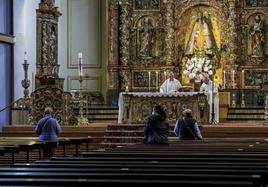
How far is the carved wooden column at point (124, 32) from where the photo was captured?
27188 mm

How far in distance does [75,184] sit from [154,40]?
885 inches

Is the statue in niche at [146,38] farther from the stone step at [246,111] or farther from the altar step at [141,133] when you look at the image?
the altar step at [141,133]

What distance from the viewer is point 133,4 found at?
27656mm

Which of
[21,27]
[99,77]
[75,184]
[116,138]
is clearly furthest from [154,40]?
[75,184]

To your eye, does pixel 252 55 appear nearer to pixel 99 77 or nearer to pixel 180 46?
pixel 180 46

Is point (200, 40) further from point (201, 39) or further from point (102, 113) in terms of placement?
point (102, 113)

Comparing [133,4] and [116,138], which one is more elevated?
[133,4]

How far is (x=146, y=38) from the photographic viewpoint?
89.9 feet

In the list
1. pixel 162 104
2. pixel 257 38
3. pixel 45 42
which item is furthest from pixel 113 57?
pixel 162 104

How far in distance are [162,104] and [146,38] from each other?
6928 millimetres

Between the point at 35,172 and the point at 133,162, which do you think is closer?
the point at 35,172

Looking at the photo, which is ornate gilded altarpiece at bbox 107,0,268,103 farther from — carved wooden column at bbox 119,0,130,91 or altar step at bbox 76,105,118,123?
altar step at bbox 76,105,118,123

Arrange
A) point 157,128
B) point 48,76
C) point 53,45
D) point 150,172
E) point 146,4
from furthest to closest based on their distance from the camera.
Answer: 1. point 146,4
2. point 53,45
3. point 48,76
4. point 157,128
5. point 150,172

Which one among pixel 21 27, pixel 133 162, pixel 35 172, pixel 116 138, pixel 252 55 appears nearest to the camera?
pixel 35 172
